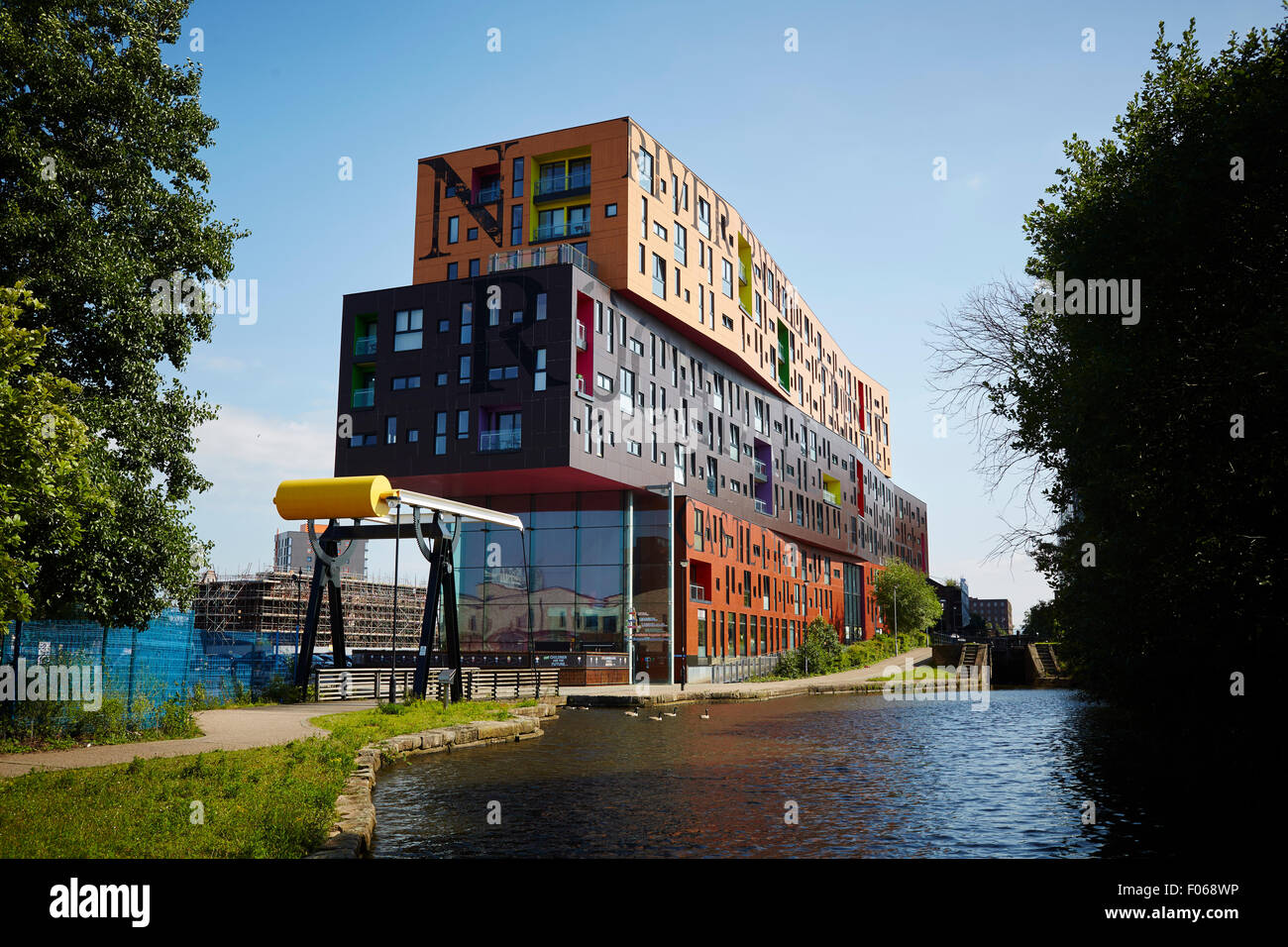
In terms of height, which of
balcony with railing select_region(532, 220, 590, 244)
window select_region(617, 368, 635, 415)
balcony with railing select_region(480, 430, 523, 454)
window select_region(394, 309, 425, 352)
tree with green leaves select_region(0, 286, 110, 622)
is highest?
→ balcony with railing select_region(532, 220, 590, 244)

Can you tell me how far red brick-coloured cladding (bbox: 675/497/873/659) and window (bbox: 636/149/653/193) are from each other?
1839 centimetres

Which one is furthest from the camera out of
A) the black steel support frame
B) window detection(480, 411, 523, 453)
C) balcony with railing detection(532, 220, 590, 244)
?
balcony with railing detection(532, 220, 590, 244)

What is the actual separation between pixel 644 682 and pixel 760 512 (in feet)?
71.4

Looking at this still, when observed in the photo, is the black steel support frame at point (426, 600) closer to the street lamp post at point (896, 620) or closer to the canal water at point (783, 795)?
the canal water at point (783, 795)

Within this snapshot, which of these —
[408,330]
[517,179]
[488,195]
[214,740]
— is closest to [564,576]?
[408,330]

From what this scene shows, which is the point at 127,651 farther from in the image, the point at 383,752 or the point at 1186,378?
the point at 1186,378

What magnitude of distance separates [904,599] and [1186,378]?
88.3 meters

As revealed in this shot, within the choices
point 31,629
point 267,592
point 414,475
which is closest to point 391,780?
point 31,629

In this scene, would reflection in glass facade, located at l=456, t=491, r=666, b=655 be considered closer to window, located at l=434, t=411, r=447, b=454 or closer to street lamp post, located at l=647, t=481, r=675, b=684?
street lamp post, located at l=647, t=481, r=675, b=684

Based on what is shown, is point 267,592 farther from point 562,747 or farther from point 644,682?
point 562,747

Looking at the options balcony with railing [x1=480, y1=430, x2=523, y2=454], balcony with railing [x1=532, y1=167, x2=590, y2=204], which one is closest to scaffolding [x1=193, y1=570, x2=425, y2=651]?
balcony with railing [x1=480, y1=430, x2=523, y2=454]

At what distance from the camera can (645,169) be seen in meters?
54.7

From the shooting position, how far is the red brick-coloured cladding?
56.7 metres

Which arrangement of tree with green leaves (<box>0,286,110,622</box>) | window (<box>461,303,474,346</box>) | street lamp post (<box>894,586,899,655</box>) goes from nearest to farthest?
tree with green leaves (<box>0,286,110,622</box>) < window (<box>461,303,474,346</box>) < street lamp post (<box>894,586,899,655</box>)
